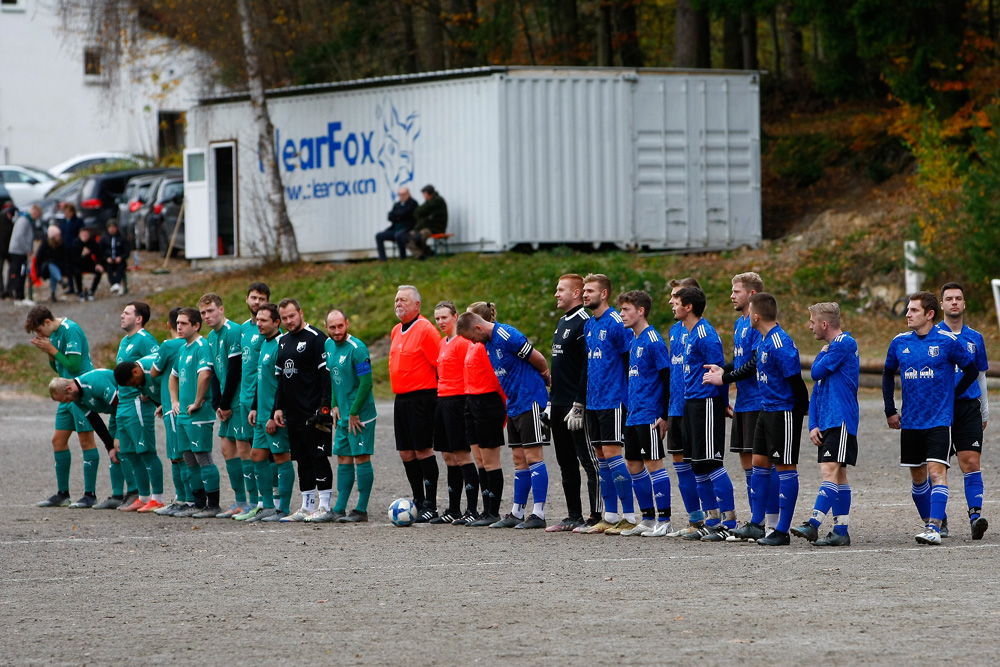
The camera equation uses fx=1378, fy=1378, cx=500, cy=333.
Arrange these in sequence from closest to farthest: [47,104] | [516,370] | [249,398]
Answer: [516,370] < [249,398] < [47,104]

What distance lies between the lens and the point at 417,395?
12.0 m

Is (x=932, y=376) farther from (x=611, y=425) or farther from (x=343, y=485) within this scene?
(x=343, y=485)

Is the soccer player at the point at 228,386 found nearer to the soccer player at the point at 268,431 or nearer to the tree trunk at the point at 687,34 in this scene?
the soccer player at the point at 268,431

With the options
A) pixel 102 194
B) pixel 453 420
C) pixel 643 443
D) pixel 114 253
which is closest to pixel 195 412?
pixel 453 420

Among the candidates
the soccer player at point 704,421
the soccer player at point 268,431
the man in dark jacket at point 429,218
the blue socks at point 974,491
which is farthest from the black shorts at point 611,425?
the man in dark jacket at point 429,218

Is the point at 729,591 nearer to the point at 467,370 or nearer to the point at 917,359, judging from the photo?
the point at 917,359

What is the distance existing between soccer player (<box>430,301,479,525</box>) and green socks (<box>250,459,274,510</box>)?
1595 mm

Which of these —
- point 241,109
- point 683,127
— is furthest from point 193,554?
point 241,109

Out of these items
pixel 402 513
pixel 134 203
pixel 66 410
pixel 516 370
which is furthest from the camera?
pixel 134 203

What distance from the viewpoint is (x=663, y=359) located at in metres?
10.5

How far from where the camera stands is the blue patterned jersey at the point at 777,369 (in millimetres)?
9977

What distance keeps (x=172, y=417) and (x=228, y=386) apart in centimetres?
70

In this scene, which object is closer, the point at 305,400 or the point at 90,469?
the point at 305,400

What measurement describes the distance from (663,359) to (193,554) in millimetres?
3828
